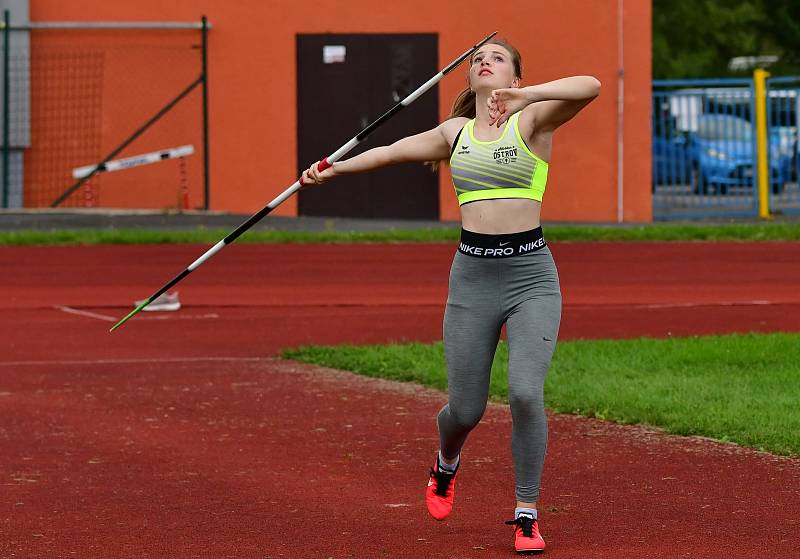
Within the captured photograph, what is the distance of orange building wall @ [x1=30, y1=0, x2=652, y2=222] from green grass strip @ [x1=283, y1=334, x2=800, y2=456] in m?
13.6

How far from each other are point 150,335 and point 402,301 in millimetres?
3349

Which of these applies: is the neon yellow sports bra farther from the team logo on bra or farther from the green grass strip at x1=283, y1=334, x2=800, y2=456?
the green grass strip at x1=283, y1=334, x2=800, y2=456

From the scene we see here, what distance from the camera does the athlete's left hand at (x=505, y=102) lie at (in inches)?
268

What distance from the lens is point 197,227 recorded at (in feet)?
82.3

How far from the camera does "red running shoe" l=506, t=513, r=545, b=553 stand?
6906 mm

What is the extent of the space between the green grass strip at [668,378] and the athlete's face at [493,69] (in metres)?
3.12

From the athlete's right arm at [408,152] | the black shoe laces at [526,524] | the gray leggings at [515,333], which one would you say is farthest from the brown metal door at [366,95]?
the black shoe laces at [526,524]

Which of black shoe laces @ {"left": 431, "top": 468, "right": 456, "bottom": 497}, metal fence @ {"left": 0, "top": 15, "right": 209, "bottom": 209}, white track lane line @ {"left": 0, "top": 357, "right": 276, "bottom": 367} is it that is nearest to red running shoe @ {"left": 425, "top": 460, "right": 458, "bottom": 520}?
black shoe laces @ {"left": 431, "top": 468, "right": 456, "bottom": 497}

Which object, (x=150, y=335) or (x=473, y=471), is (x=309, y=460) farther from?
(x=150, y=335)

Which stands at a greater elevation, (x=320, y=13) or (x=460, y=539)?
(x=320, y=13)

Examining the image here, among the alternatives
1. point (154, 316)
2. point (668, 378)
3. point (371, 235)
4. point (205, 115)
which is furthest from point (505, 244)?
point (205, 115)

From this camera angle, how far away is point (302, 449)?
31.4 feet

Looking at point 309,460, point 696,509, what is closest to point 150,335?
point 309,460

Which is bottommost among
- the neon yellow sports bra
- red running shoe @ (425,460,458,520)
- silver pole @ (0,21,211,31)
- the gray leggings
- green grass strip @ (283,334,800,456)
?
red running shoe @ (425,460,458,520)
